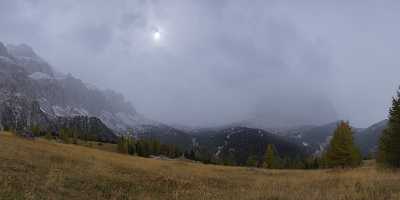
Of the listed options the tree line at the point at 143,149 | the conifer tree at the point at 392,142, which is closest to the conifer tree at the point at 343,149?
the conifer tree at the point at 392,142

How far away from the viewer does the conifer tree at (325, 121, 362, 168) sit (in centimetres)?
5325

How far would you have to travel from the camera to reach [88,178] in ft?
57.6

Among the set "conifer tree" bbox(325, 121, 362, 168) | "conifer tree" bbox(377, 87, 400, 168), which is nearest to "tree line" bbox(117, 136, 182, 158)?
"conifer tree" bbox(325, 121, 362, 168)

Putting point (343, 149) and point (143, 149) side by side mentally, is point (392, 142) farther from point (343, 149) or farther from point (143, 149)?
point (143, 149)

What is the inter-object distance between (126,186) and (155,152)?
387ft

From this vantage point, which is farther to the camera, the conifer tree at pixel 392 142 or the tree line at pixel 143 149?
the tree line at pixel 143 149

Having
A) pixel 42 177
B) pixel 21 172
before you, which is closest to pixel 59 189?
pixel 42 177

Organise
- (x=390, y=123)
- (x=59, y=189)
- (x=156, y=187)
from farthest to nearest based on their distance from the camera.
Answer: (x=390, y=123) → (x=156, y=187) → (x=59, y=189)

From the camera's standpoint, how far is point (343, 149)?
53656 mm

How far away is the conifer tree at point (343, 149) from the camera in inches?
2096

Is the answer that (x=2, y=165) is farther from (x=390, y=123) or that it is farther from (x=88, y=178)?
(x=390, y=123)

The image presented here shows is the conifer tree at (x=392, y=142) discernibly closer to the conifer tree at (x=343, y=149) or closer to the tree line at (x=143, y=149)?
the conifer tree at (x=343, y=149)

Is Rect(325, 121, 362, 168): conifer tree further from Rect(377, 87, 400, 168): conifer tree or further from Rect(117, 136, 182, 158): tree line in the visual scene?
Rect(117, 136, 182, 158): tree line

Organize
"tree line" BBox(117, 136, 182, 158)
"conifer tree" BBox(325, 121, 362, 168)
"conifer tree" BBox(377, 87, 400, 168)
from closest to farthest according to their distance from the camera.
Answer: "conifer tree" BBox(377, 87, 400, 168) → "conifer tree" BBox(325, 121, 362, 168) → "tree line" BBox(117, 136, 182, 158)
